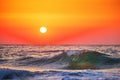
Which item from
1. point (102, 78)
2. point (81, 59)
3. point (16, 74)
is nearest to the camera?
point (102, 78)

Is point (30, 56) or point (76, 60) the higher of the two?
point (30, 56)

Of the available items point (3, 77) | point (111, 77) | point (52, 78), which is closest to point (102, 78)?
point (111, 77)

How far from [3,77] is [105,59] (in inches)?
552

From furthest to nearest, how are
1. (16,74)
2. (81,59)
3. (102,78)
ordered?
(81,59) → (16,74) → (102,78)

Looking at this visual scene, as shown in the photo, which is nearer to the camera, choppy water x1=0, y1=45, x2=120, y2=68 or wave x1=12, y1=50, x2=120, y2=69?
wave x1=12, y1=50, x2=120, y2=69

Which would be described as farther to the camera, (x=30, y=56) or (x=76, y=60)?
(x=30, y=56)

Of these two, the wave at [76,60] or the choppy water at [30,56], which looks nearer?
the wave at [76,60]

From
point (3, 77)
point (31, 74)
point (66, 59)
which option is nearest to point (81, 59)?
point (66, 59)

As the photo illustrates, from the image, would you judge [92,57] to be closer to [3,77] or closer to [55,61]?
[55,61]

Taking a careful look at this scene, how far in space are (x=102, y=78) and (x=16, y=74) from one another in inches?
187

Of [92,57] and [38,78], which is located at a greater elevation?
[92,57]

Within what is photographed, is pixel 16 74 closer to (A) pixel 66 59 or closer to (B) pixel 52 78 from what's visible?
(B) pixel 52 78

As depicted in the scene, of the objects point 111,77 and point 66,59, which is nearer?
point 111,77

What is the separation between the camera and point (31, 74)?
16359mm
